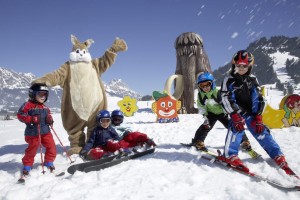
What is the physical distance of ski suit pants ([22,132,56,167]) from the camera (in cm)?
383

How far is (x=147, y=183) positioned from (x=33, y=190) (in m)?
1.29

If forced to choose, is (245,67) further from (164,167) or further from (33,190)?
(33,190)

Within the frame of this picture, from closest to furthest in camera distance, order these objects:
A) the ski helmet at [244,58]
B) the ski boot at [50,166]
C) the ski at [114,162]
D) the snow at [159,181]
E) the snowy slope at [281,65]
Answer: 1. the snow at [159,181]
2. the ski at [114,162]
3. the ski helmet at [244,58]
4. the ski boot at [50,166]
5. the snowy slope at [281,65]

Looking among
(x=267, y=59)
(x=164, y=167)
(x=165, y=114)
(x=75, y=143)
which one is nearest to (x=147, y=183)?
(x=164, y=167)

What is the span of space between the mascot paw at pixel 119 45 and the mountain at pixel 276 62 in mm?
85119

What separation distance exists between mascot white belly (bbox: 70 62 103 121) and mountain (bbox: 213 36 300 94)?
282 ft

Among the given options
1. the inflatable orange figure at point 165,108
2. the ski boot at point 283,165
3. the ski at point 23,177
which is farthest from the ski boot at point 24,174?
the inflatable orange figure at point 165,108

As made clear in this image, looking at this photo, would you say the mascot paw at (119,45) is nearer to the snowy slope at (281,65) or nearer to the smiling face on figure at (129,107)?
the smiling face on figure at (129,107)

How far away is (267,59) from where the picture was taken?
392ft

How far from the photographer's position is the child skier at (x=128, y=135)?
16.3 feet

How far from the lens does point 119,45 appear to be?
5484 mm

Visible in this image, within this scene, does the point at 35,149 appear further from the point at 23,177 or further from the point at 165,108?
the point at 165,108

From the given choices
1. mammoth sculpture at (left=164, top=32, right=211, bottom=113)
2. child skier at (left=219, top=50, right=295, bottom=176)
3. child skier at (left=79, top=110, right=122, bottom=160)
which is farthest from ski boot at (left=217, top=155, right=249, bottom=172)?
mammoth sculpture at (left=164, top=32, right=211, bottom=113)

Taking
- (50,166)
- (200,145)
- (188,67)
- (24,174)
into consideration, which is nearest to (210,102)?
(200,145)
